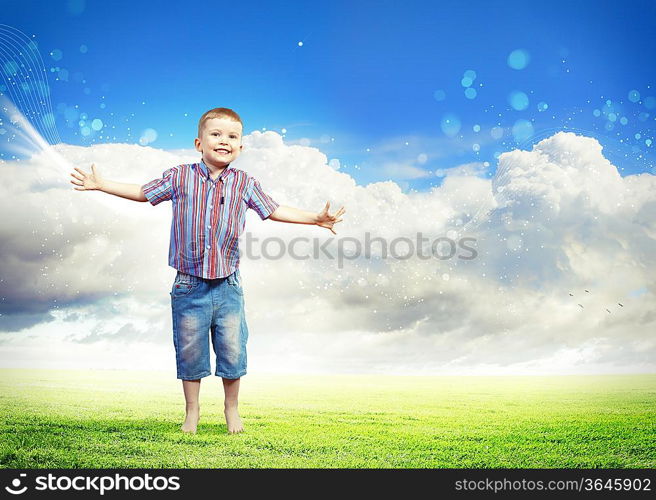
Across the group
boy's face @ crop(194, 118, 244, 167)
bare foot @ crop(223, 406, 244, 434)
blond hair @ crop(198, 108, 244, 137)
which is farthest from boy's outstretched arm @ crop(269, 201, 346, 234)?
bare foot @ crop(223, 406, 244, 434)

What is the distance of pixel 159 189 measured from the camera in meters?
3.71

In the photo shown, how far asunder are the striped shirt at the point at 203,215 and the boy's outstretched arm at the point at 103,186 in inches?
2.8

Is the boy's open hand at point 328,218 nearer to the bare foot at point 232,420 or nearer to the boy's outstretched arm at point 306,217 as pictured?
the boy's outstretched arm at point 306,217

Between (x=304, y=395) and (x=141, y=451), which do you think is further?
(x=304, y=395)

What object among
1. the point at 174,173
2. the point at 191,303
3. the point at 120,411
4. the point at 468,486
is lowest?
the point at 468,486

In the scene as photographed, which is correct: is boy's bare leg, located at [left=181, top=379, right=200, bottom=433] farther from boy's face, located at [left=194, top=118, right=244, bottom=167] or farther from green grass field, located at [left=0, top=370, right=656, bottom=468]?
boy's face, located at [left=194, top=118, right=244, bottom=167]

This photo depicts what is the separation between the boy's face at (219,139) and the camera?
Answer: 3676 mm

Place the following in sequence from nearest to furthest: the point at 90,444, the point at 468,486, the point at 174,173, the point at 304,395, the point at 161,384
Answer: the point at 468,486
the point at 90,444
the point at 174,173
the point at 304,395
the point at 161,384

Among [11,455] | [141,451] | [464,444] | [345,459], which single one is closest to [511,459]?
[464,444]

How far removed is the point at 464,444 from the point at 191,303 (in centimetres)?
187

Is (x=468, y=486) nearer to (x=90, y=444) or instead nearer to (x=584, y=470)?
(x=584, y=470)

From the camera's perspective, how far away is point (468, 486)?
2.90 meters

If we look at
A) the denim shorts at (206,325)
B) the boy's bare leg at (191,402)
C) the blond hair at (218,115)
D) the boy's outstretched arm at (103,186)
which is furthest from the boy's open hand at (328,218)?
the boy's bare leg at (191,402)

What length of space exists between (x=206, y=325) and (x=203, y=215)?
26.9 inches
